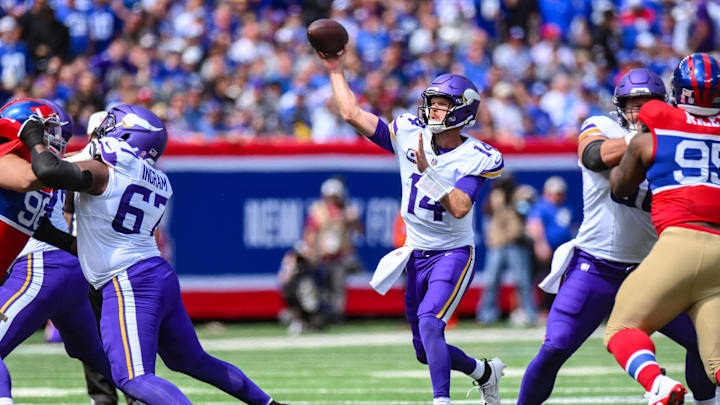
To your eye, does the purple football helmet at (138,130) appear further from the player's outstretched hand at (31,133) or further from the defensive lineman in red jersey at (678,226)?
the defensive lineman in red jersey at (678,226)

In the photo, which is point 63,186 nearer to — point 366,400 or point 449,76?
point 449,76

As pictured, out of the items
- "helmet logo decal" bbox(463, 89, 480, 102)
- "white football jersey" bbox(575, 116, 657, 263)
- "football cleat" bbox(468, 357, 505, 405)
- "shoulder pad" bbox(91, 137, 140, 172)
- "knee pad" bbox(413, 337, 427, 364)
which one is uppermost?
"helmet logo decal" bbox(463, 89, 480, 102)

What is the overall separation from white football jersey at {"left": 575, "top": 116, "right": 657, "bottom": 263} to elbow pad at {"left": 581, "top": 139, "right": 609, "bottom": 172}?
15cm

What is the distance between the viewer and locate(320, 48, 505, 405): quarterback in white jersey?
6207 millimetres

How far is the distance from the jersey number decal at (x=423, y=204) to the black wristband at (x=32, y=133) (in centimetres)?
204

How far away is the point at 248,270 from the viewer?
42.5ft

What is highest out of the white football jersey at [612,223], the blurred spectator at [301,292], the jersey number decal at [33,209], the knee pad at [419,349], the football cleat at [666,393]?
the jersey number decal at [33,209]

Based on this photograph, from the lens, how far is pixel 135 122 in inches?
222

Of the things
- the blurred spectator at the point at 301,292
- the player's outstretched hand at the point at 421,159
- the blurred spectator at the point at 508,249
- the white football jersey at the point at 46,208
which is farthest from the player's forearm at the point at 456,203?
the blurred spectator at the point at 508,249

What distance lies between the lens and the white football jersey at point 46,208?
599cm

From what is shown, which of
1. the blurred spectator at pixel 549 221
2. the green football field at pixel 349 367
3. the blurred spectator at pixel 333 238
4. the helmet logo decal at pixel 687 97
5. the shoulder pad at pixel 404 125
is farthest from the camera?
the blurred spectator at pixel 549 221

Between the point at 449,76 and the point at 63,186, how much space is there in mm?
2331

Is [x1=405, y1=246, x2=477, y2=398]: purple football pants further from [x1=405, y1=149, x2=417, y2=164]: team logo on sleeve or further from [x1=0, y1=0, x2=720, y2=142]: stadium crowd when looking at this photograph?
[x1=0, y1=0, x2=720, y2=142]: stadium crowd

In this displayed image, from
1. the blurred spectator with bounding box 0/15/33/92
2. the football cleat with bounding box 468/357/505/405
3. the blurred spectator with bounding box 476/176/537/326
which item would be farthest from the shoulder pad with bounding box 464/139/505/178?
the blurred spectator with bounding box 0/15/33/92
